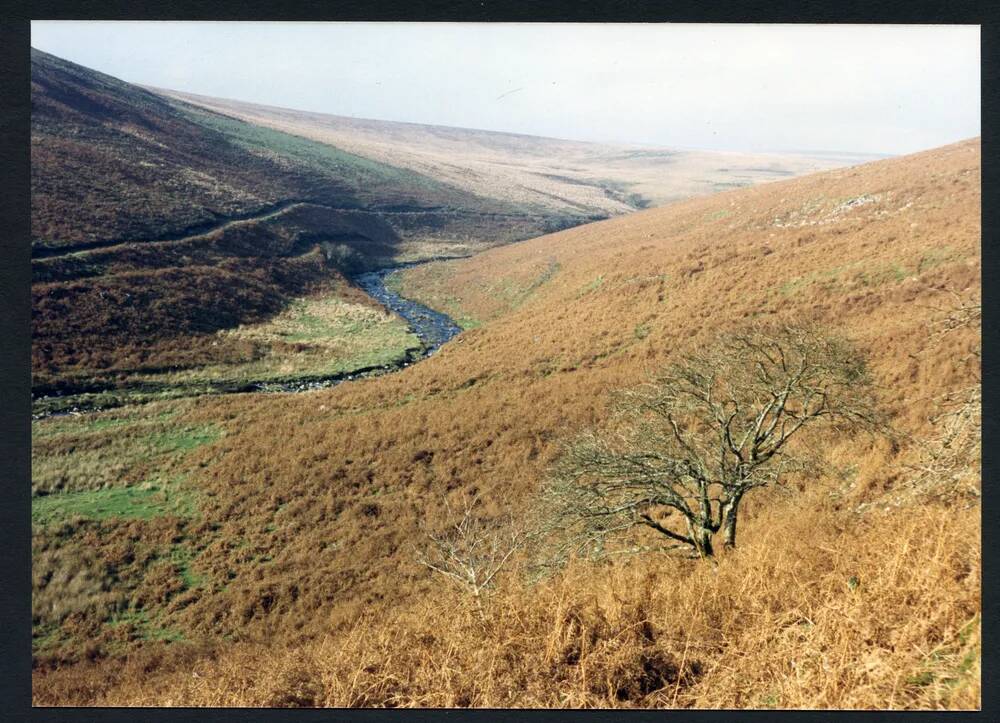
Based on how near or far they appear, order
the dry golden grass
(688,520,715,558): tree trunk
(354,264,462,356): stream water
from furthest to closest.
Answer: (354,264,462,356): stream water, (688,520,715,558): tree trunk, the dry golden grass

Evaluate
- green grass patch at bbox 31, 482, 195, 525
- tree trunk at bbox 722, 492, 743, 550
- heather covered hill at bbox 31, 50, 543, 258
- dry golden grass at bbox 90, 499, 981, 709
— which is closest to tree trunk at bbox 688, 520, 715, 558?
tree trunk at bbox 722, 492, 743, 550

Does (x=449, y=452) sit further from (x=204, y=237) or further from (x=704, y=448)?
(x=204, y=237)

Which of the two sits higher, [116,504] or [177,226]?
[177,226]

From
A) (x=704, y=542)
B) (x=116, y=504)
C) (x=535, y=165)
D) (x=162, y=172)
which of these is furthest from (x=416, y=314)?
(x=535, y=165)

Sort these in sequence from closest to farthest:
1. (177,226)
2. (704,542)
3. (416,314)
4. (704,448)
A: (704,542) < (704,448) < (416,314) < (177,226)

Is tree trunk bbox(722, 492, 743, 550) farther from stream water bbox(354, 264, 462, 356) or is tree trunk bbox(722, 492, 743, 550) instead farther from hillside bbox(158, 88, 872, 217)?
hillside bbox(158, 88, 872, 217)

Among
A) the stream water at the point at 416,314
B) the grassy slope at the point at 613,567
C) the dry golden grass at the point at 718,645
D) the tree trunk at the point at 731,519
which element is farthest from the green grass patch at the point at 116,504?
the stream water at the point at 416,314
